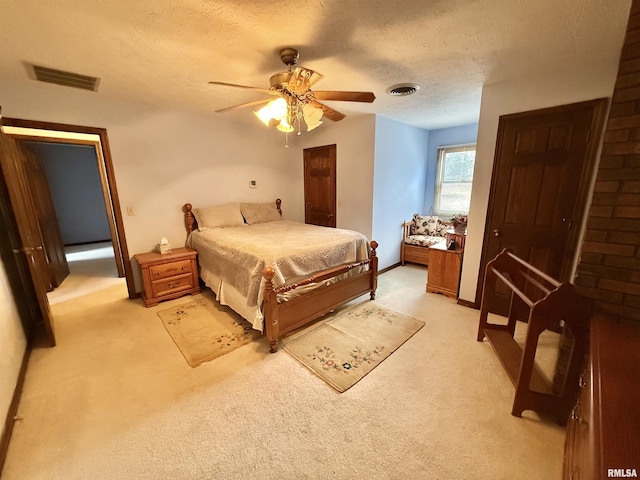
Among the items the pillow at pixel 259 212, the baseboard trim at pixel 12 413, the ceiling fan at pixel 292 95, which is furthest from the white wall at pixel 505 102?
the baseboard trim at pixel 12 413

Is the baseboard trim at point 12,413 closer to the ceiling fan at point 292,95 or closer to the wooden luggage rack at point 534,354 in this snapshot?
the ceiling fan at point 292,95

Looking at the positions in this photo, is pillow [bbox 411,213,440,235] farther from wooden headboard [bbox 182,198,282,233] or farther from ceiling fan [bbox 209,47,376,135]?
wooden headboard [bbox 182,198,282,233]

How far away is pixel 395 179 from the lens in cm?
412

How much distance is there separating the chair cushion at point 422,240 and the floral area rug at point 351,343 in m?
1.80

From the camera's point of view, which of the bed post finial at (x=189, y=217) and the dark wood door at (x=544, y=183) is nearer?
the dark wood door at (x=544, y=183)

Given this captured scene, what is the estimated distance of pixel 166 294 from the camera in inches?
123

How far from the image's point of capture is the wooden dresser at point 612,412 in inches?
25.2

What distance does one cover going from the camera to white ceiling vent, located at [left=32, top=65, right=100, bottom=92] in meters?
2.17

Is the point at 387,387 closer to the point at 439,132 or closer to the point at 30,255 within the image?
the point at 30,255

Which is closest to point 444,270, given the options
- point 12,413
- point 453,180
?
point 453,180

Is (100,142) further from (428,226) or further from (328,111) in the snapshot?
(428,226)

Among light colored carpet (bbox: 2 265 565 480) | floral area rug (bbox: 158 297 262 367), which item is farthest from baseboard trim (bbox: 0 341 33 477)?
floral area rug (bbox: 158 297 262 367)

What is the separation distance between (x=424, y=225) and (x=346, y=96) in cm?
312

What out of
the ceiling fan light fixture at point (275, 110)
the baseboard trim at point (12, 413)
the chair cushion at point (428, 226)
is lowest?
the baseboard trim at point (12, 413)
